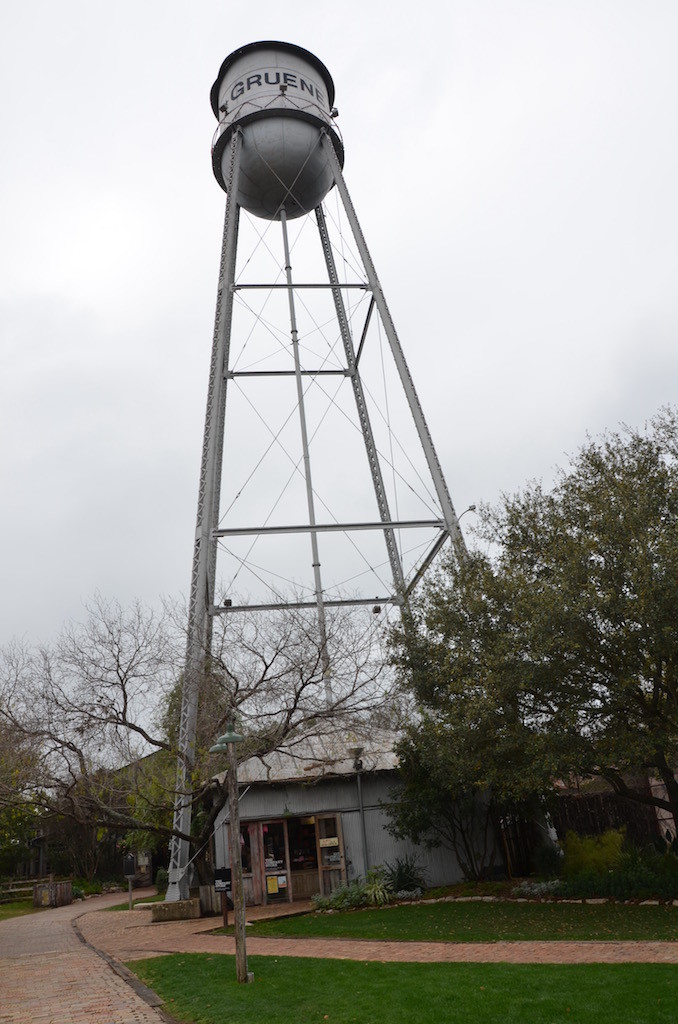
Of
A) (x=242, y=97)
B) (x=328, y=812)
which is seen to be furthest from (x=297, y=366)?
(x=328, y=812)

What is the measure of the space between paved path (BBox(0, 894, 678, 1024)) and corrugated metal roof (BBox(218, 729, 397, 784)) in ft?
9.14

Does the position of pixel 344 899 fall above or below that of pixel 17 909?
below

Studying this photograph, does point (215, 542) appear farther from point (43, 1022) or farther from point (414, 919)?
point (43, 1022)

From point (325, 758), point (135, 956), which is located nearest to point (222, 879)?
point (135, 956)

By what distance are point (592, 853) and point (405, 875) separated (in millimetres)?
4024

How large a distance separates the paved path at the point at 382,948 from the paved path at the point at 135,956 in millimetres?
12

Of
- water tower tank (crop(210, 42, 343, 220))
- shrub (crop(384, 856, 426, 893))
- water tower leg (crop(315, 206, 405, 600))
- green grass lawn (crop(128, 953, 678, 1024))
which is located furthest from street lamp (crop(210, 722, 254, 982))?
water tower tank (crop(210, 42, 343, 220))

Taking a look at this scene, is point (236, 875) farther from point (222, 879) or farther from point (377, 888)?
point (377, 888)

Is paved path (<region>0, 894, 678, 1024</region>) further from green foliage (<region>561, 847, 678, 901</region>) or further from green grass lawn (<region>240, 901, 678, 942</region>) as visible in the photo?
green foliage (<region>561, 847, 678, 901</region>)

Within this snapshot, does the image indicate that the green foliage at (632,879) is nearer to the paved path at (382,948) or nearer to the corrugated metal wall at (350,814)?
the paved path at (382,948)

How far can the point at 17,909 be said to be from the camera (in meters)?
31.8

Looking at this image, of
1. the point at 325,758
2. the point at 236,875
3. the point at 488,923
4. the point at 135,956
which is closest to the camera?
the point at 236,875

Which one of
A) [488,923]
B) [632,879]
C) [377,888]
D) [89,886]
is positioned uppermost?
[89,886]

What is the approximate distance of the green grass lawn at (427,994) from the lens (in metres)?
7.40
